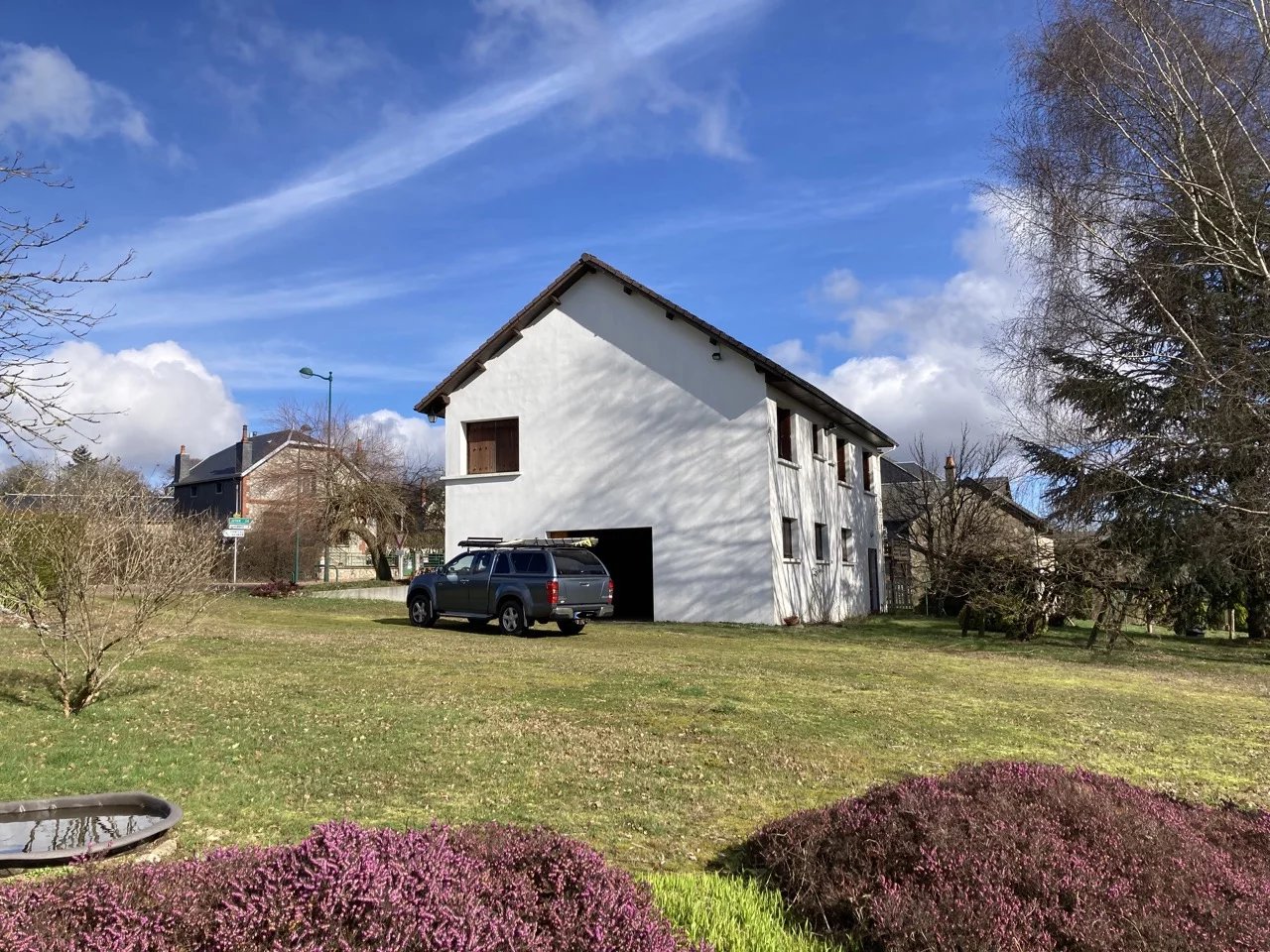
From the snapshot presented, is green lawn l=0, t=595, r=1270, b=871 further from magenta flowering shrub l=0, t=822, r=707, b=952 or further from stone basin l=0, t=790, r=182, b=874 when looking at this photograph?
magenta flowering shrub l=0, t=822, r=707, b=952

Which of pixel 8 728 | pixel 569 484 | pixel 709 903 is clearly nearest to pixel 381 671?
pixel 8 728

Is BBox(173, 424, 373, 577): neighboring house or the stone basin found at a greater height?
BBox(173, 424, 373, 577): neighboring house

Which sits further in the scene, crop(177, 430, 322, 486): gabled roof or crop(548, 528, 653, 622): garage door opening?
crop(177, 430, 322, 486): gabled roof

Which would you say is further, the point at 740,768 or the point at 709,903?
the point at 740,768

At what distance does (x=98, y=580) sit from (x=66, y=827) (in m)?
4.04

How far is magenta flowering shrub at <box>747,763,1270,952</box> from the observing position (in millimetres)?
3305

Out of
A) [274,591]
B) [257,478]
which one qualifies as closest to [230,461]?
[257,478]

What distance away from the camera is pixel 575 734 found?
7.98 meters

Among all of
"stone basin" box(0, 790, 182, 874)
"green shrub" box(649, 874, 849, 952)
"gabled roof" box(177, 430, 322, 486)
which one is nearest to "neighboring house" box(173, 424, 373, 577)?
"gabled roof" box(177, 430, 322, 486)

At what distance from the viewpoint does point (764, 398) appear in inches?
907

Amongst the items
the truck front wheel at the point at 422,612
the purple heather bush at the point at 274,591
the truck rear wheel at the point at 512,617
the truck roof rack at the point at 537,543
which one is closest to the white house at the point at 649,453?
the truck roof rack at the point at 537,543

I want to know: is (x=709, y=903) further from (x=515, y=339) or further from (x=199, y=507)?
(x=199, y=507)

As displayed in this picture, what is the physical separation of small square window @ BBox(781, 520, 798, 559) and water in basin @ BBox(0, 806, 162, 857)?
19.8 meters

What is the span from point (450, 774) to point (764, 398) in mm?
17760
